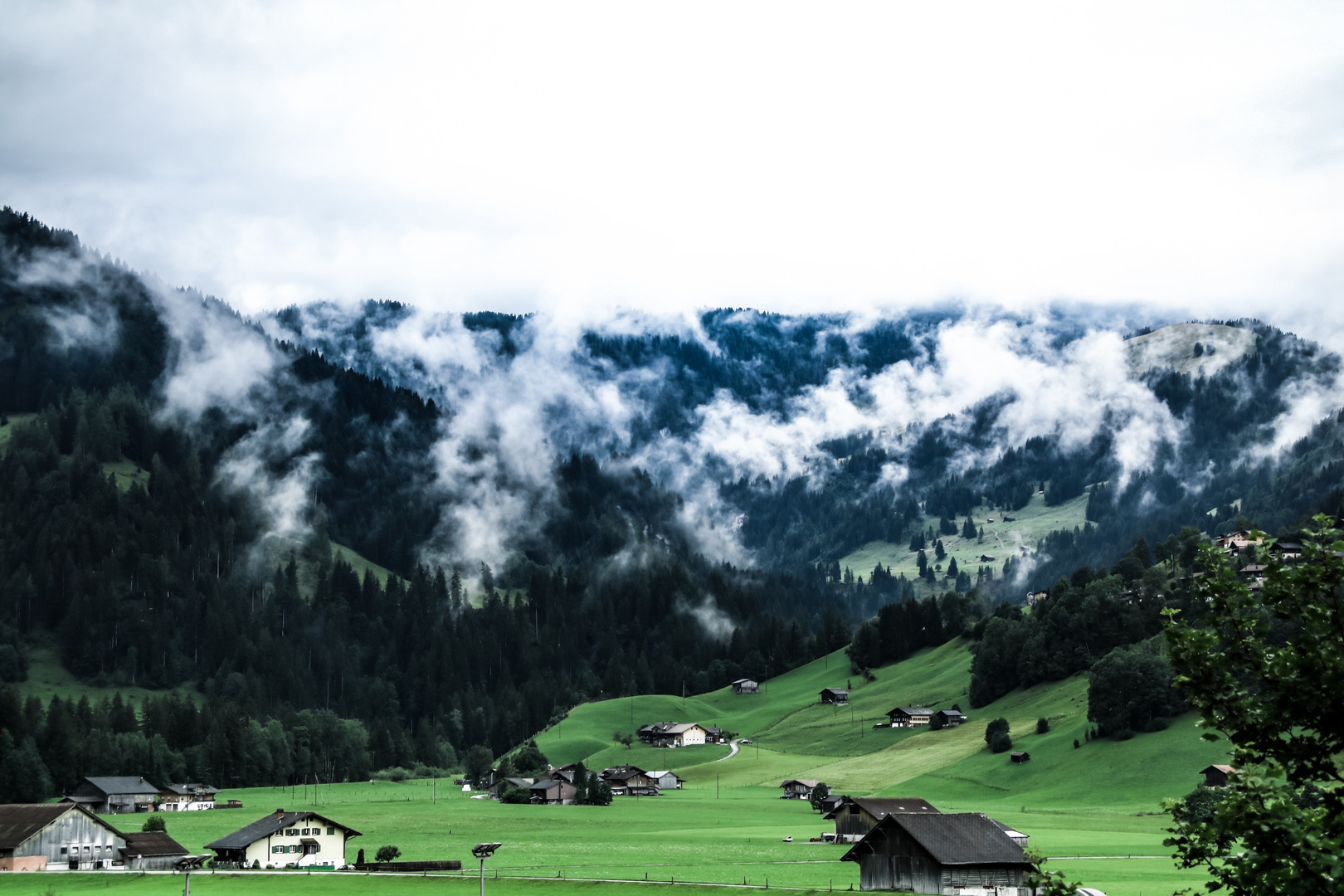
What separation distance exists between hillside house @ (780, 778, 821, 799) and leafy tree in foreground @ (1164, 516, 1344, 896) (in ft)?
491

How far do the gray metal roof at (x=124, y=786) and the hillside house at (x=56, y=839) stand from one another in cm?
6511

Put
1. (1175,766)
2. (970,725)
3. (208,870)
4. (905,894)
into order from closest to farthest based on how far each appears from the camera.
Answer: (905,894) < (208,870) < (1175,766) < (970,725)

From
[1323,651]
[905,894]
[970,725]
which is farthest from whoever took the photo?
[970,725]

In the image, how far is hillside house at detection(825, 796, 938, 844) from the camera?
340 feet

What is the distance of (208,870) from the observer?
310 feet

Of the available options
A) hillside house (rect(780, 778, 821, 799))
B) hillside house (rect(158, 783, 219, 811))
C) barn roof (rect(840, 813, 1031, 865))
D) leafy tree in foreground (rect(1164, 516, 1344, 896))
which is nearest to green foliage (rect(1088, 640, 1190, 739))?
hillside house (rect(780, 778, 821, 799))

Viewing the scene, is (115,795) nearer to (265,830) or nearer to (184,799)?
(184,799)

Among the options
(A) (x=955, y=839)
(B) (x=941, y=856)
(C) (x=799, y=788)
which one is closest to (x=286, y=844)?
(B) (x=941, y=856)

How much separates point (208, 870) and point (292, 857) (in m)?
6.45

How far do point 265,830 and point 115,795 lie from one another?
81280 millimetres

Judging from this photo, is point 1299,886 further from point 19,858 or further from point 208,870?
point 19,858

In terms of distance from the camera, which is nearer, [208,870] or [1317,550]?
[1317,550]

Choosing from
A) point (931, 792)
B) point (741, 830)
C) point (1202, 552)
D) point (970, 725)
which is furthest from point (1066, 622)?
point (1202, 552)

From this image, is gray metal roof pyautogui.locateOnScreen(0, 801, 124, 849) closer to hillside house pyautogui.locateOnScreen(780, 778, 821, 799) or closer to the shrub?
→ hillside house pyautogui.locateOnScreen(780, 778, 821, 799)
